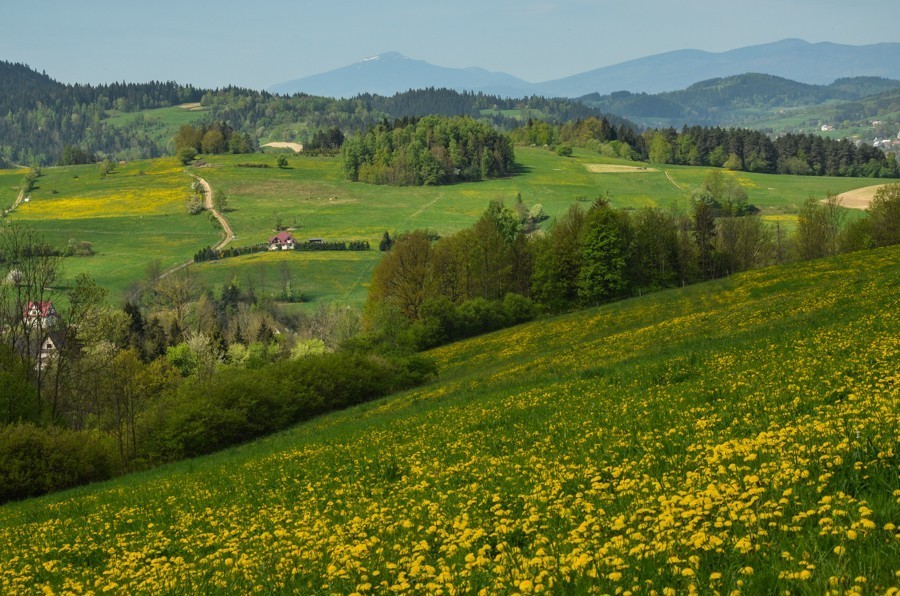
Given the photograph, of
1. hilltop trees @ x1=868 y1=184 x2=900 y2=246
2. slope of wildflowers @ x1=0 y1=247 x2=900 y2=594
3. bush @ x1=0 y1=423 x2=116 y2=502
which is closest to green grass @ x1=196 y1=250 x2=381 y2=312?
hilltop trees @ x1=868 y1=184 x2=900 y2=246

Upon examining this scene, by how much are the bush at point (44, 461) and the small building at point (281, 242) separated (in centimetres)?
13316

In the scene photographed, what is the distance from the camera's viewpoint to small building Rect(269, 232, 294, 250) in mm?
169375

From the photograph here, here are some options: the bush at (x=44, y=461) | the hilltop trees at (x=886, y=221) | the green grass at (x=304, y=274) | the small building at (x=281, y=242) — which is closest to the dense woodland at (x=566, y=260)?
the hilltop trees at (x=886, y=221)

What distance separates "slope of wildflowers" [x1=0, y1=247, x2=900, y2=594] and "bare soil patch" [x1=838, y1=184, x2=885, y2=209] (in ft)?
486

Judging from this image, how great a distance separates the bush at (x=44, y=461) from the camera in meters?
33.8

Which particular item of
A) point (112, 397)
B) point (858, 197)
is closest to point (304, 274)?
point (112, 397)

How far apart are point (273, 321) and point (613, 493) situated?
11618 centimetres

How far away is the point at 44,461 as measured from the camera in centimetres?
3500

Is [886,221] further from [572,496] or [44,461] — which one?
[572,496]

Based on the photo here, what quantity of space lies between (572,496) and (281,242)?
163955 mm

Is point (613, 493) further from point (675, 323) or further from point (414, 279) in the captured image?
point (414, 279)

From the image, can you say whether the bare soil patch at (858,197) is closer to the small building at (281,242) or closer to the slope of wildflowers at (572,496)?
the small building at (281,242)

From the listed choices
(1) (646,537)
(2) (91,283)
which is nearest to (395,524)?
(1) (646,537)

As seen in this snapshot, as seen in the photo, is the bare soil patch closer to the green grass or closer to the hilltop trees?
the hilltop trees
